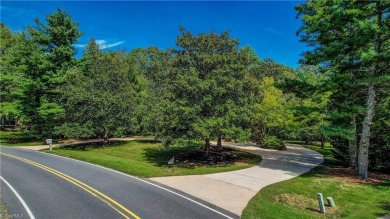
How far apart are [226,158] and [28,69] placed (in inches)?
1226

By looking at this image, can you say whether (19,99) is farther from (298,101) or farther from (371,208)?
(371,208)

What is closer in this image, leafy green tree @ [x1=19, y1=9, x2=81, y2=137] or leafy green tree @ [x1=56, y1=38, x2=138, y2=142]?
leafy green tree @ [x1=56, y1=38, x2=138, y2=142]

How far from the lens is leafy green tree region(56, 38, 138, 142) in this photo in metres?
32.7

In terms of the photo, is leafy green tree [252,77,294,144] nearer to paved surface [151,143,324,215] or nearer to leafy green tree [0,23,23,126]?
paved surface [151,143,324,215]

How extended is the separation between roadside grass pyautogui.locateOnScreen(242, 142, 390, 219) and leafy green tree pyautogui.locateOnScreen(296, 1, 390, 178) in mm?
2104

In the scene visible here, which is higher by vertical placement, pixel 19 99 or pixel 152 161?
pixel 19 99

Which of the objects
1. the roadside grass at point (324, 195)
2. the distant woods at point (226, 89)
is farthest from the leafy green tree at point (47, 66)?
the roadside grass at point (324, 195)

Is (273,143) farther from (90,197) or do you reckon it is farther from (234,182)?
(90,197)

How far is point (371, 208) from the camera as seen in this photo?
1275cm

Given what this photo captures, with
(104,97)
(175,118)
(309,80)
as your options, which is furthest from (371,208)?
(104,97)

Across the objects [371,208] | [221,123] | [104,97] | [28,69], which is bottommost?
[371,208]

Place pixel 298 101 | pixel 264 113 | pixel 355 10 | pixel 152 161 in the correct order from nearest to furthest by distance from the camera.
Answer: pixel 355 10
pixel 152 161
pixel 264 113
pixel 298 101

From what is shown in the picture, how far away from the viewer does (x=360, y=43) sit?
57.3 feet

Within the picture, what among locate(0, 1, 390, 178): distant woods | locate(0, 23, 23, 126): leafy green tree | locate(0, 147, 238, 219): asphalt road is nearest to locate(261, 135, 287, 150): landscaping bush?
locate(0, 1, 390, 178): distant woods
